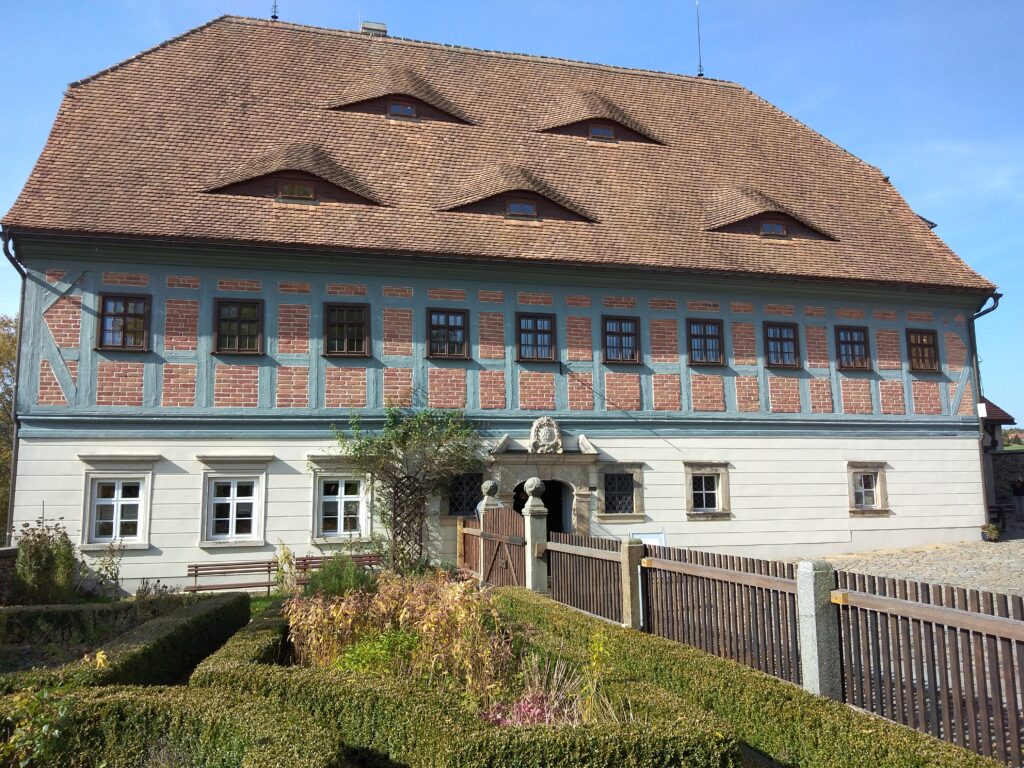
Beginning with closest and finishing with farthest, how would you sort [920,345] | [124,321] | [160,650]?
1. [160,650]
2. [124,321]
3. [920,345]

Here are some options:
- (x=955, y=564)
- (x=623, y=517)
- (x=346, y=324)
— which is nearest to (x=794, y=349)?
(x=955, y=564)

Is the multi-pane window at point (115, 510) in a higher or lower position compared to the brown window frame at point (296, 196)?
lower

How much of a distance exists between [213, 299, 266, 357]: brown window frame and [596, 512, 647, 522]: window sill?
24.3 ft

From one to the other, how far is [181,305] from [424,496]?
5692mm

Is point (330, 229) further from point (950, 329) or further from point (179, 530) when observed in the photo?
point (950, 329)

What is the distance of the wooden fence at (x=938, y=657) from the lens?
187 inches

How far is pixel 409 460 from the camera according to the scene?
15.4 metres

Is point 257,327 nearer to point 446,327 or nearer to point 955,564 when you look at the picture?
point 446,327

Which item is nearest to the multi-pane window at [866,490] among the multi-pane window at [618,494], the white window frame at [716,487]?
the white window frame at [716,487]

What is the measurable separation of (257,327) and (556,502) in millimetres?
7161

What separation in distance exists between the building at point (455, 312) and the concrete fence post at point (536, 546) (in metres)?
5.33

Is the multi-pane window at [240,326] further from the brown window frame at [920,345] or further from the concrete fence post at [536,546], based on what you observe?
the brown window frame at [920,345]

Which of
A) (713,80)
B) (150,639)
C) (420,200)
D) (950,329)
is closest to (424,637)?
(150,639)

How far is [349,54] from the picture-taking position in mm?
19906
